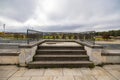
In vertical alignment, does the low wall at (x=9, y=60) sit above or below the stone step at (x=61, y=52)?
below

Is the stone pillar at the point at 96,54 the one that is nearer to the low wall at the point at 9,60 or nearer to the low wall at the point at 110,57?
the low wall at the point at 110,57

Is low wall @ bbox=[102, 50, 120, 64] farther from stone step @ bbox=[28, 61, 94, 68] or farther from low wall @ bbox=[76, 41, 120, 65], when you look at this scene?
stone step @ bbox=[28, 61, 94, 68]

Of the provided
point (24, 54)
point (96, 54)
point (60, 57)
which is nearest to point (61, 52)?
point (60, 57)

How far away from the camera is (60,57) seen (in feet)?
15.8

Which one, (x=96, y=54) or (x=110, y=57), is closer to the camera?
(x=96, y=54)

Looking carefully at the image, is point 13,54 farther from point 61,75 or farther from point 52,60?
point 61,75

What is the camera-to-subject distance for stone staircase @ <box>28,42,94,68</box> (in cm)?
438

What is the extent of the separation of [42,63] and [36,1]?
5.48m

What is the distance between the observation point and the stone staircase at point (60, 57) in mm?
4375

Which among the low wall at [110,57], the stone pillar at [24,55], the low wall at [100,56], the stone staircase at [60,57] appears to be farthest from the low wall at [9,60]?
the low wall at [110,57]

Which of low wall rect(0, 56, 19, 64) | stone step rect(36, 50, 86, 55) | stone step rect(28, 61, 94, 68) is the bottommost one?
stone step rect(28, 61, 94, 68)

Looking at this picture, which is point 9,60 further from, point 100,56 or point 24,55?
point 100,56

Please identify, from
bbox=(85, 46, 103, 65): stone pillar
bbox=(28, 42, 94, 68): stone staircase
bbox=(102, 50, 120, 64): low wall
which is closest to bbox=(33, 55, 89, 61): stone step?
bbox=(28, 42, 94, 68): stone staircase

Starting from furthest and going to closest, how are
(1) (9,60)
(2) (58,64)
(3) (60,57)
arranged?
1. (3) (60,57)
2. (1) (9,60)
3. (2) (58,64)
